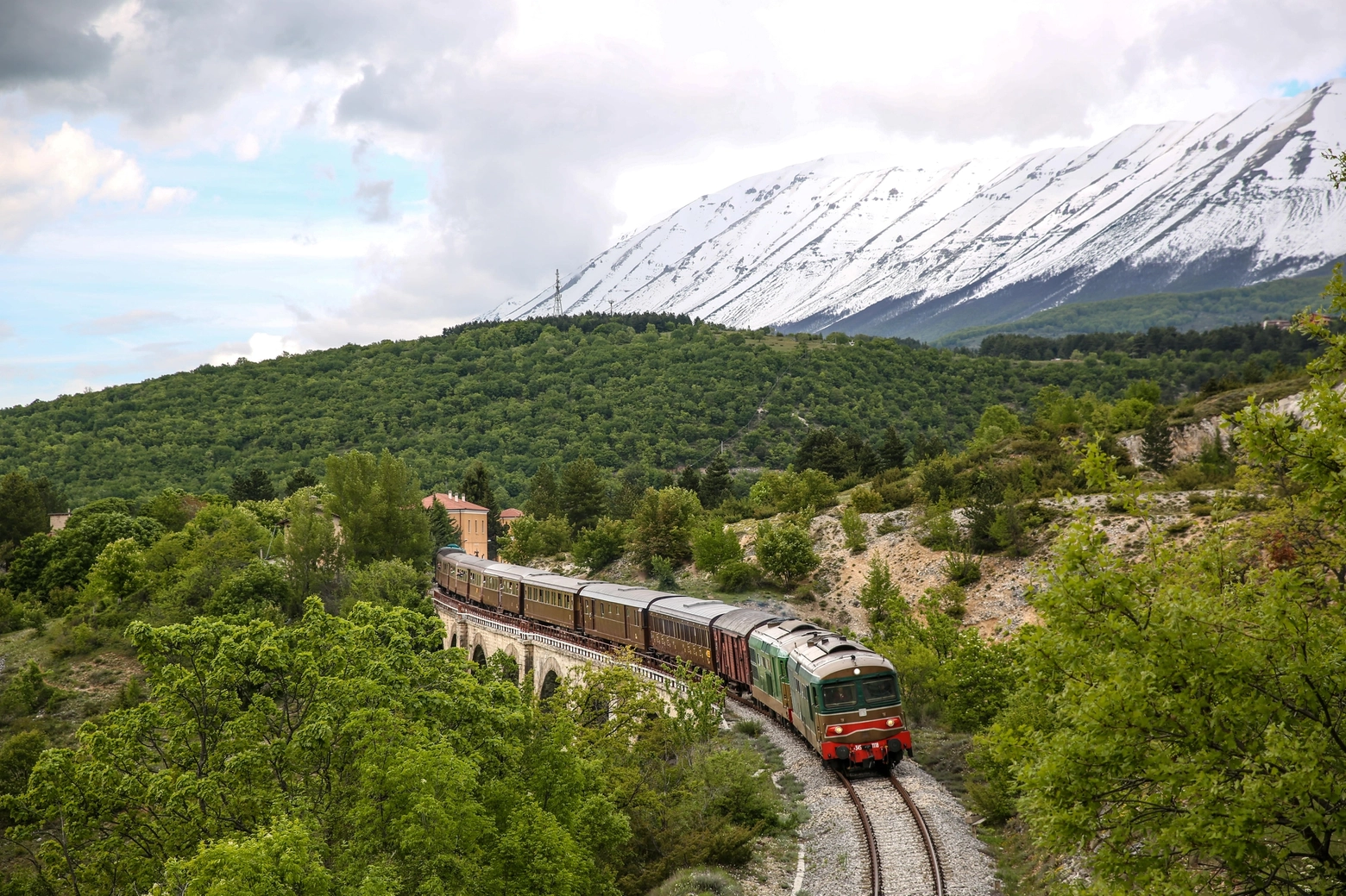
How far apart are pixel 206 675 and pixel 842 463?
6043 centimetres

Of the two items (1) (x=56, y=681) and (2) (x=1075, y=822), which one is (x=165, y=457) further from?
(2) (x=1075, y=822)

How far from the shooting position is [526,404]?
156 metres

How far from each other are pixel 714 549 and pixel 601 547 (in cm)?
1308

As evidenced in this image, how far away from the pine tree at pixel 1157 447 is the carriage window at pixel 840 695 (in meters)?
33.3

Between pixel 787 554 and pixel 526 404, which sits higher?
pixel 526 404

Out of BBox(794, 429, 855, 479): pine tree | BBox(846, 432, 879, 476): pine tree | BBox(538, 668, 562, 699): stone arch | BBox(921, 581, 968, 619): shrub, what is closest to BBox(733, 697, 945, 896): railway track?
BBox(538, 668, 562, 699): stone arch

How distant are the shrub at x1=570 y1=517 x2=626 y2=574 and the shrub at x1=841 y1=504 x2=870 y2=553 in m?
17.7

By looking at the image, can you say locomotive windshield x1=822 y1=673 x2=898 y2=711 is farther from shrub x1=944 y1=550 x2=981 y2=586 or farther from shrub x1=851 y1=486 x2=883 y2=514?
shrub x1=851 y1=486 x2=883 y2=514

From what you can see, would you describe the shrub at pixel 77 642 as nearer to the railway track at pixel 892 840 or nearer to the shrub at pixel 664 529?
the shrub at pixel 664 529

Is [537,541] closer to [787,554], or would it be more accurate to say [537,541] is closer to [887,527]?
[787,554]

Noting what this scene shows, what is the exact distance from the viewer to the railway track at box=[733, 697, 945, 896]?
16156mm

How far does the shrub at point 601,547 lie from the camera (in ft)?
216

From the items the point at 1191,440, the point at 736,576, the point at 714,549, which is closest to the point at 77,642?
the point at 714,549

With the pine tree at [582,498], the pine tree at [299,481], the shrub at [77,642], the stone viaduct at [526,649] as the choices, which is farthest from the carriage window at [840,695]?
the pine tree at [299,481]
